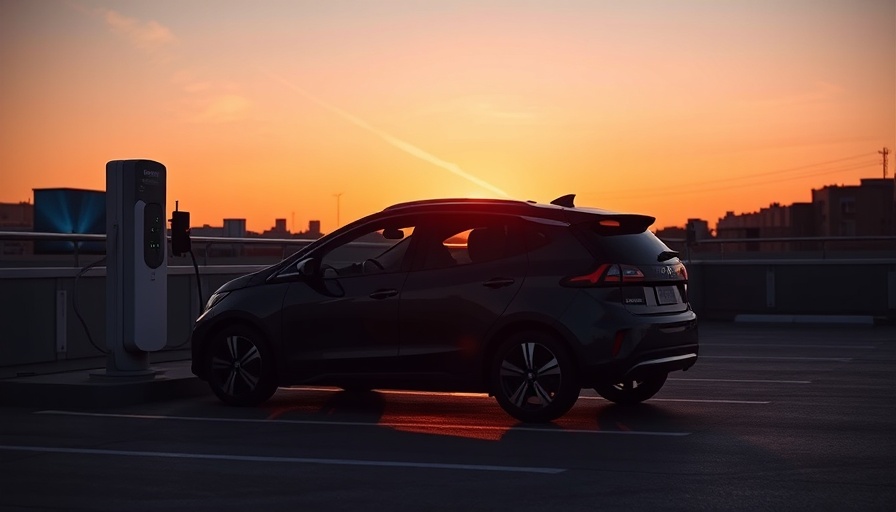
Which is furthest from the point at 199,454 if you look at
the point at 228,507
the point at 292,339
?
the point at 292,339

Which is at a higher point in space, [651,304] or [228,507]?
[651,304]

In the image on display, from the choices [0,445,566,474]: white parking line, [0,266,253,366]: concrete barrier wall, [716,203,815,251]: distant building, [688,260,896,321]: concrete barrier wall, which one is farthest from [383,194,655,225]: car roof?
[716,203,815,251]: distant building

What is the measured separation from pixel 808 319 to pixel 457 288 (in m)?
16.2

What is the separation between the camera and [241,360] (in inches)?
477

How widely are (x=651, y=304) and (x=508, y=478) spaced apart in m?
3.20

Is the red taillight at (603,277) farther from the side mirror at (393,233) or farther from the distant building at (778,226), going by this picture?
the distant building at (778,226)

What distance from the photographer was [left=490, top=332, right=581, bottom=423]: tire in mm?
10500

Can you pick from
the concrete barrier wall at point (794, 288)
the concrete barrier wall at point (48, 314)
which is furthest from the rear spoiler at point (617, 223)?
the concrete barrier wall at point (794, 288)

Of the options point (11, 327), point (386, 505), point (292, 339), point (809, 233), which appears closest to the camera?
point (386, 505)

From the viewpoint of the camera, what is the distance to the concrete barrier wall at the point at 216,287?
14.1m

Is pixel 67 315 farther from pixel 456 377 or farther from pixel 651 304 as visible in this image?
pixel 651 304

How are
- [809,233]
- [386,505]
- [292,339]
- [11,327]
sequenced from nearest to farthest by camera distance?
[386,505]
[292,339]
[11,327]
[809,233]

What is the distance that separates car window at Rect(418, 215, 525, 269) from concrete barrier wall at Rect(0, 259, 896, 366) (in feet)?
13.7

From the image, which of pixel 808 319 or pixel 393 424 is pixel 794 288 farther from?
pixel 393 424
